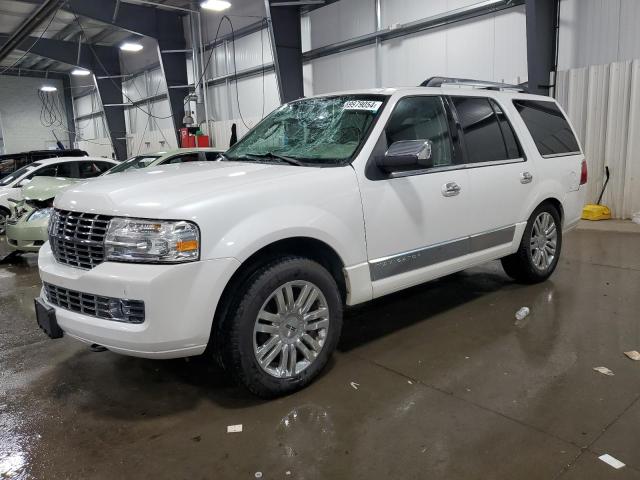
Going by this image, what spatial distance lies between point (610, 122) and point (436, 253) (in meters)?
6.39

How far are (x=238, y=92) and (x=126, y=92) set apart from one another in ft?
30.1

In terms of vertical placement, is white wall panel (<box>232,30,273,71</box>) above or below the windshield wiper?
above

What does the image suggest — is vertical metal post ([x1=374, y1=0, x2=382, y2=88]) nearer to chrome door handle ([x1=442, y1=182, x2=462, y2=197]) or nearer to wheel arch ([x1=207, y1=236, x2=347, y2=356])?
chrome door handle ([x1=442, y1=182, x2=462, y2=197])

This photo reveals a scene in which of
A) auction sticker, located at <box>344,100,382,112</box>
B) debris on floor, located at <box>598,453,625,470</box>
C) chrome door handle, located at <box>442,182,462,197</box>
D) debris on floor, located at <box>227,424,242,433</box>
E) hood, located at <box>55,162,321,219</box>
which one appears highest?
auction sticker, located at <box>344,100,382,112</box>

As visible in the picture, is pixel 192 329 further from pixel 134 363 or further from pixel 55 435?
pixel 134 363

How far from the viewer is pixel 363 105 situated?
11.4 feet

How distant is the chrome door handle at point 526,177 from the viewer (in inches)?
168

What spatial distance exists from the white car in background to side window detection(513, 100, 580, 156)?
8186mm

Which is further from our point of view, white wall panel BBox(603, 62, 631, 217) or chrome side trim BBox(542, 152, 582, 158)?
white wall panel BBox(603, 62, 631, 217)

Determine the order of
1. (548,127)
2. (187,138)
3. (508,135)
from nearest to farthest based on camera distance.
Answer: (508,135) < (548,127) < (187,138)

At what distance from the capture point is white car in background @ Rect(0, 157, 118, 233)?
9.71m

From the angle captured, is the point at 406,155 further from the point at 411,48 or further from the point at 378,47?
the point at 378,47

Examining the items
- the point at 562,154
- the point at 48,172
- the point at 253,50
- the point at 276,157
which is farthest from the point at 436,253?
the point at 253,50

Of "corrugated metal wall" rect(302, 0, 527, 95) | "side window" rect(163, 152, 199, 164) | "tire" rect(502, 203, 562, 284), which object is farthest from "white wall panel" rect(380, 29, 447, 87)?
"tire" rect(502, 203, 562, 284)
